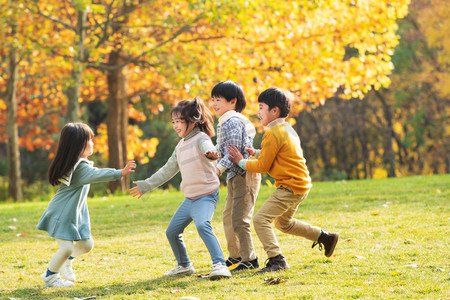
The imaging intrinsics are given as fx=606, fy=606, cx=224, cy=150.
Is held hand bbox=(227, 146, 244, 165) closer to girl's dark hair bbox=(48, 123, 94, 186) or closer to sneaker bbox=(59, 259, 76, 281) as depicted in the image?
girl's dark hair bbox=(48, 123, 94, 186)

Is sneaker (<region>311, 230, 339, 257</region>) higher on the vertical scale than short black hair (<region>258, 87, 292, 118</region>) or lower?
lower

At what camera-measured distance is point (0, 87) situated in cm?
2033

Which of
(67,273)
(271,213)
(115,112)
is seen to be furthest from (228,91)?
(115,112)

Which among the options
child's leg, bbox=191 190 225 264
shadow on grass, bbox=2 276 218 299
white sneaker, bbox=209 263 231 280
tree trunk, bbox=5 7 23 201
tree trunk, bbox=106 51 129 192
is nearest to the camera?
shadow on grass, bbox=2 276 218 299

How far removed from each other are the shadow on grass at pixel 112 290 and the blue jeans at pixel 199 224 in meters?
0.24

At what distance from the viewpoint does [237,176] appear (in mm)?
5105

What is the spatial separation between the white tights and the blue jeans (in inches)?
27.2

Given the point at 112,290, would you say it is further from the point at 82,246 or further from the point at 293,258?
the point at 293,258

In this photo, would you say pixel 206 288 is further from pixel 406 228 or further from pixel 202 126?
pixel 406 228

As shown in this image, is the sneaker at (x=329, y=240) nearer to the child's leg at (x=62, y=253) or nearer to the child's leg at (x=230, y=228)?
the child's leg at (x=230, y=228)

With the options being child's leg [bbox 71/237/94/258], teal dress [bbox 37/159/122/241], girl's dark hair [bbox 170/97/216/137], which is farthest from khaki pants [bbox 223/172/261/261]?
child's leg [bbox 71/237/94/258]

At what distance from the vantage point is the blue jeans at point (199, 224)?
4.76 m

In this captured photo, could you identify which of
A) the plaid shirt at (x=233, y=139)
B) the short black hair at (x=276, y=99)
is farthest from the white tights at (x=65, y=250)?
the short black hair at (x=276, y=99)

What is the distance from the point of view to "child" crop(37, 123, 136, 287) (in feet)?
15.3
